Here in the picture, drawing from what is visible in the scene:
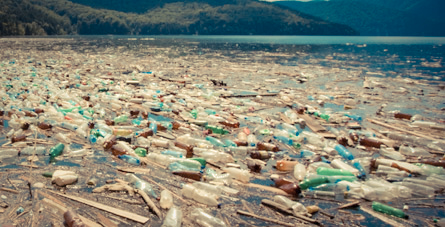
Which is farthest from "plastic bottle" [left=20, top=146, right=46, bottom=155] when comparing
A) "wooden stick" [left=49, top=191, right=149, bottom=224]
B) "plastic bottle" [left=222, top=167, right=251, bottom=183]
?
"plastic bottle" [left=222, top=167, right=251, bottom=183]

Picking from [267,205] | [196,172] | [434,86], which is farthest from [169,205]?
[434,86]

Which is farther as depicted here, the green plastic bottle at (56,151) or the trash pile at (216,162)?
the green plastic bottle at (56,151)

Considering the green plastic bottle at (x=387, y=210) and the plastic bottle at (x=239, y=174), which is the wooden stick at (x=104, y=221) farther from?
the green plastic bottle at (x=387, y=210)

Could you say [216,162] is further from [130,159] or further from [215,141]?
[130,159]

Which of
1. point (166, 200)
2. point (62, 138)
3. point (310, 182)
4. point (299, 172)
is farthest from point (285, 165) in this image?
point (62, 138)

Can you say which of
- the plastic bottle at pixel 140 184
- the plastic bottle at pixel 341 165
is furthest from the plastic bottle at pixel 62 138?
the plastic bottle at pixel 341 165

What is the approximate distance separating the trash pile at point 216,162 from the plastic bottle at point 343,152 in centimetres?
2

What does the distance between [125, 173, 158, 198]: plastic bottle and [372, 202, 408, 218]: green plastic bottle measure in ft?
8.77

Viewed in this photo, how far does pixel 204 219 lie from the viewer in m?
3.19

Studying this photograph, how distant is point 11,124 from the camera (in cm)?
620

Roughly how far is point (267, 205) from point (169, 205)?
1167 mm

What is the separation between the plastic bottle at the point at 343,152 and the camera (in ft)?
16.5

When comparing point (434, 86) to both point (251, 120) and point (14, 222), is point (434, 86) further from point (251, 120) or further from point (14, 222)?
point (14, 222)

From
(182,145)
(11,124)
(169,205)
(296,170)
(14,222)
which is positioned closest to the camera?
(14,222)
